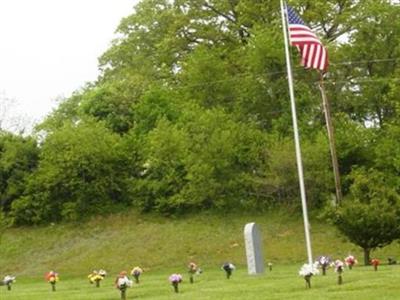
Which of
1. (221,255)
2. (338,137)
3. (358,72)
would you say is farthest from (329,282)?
(358,72)

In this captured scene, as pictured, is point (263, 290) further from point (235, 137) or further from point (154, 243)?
point (235, 137)

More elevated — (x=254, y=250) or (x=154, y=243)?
(x=154, y=243)

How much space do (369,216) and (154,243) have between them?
40.5 ft

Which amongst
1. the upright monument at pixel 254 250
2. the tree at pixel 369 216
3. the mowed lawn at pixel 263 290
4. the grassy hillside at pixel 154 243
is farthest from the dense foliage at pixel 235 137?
the mowed lawn at pixel 263 290

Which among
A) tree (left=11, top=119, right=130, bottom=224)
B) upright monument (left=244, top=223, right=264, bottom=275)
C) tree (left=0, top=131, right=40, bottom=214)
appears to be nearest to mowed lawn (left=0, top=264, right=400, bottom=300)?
upright monument (left=244, top=223, right=264, bottom=275)

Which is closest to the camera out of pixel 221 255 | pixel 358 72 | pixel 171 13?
pixel 221 255

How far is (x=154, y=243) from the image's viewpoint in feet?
115

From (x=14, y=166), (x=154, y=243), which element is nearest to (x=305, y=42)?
(x=154, y=243)

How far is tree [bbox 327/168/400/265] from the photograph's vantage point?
2548 cm

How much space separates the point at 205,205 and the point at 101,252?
23.4ft

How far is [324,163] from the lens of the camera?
3619 cm

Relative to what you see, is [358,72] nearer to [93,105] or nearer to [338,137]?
[338,137]

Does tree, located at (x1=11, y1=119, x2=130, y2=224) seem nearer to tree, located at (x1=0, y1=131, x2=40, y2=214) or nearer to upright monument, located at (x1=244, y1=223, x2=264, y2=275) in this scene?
tree, located at (x1=0, y1=131, x2=40, y2=214)

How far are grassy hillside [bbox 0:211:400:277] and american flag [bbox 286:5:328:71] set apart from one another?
9445mm
